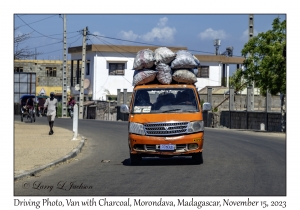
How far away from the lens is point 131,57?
65.2 m

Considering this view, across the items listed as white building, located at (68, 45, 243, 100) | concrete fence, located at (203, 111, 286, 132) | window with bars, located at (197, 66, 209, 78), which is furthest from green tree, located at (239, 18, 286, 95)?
window with bars, located at (197, 66, 209, 78)

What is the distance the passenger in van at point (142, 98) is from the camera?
53.4 ft

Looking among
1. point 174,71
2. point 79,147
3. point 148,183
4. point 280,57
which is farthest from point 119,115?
point 148,183

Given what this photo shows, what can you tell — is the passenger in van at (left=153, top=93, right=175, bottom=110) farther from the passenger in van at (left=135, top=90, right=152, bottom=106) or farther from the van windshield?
the passenger in van at (left=135, top=90, right=152, bottom=106)

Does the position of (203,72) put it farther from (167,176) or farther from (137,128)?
(167,176)

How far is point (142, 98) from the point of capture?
16.4 meters

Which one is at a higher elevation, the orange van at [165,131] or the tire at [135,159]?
the orange van at [165,131]

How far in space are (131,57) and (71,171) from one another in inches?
1997

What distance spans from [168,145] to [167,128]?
1.39ft

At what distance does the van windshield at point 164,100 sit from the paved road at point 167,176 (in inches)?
55.6

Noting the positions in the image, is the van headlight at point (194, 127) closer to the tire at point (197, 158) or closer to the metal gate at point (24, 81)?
the tire at point (197, 158)

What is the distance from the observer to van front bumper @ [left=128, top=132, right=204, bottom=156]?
1517 cm

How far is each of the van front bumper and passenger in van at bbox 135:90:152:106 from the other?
1178 mm

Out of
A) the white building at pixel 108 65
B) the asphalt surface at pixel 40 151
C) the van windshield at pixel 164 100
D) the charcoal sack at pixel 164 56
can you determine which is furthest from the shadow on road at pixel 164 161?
the white building at pixel 108 65
